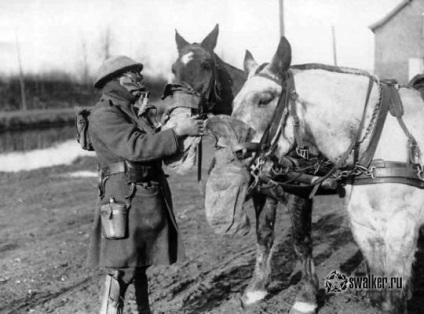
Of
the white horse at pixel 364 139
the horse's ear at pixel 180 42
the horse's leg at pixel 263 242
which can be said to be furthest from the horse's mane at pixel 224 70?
the white horse at pixel 364 139

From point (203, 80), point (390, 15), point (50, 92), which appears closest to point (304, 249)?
point (203, 80)

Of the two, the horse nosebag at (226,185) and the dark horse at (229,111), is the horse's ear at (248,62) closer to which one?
the dark horse at (229,111)

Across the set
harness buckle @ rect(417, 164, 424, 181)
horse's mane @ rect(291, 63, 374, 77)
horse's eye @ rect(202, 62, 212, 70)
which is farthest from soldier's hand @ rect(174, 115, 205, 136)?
horse's eye @ rect(202, 62, 212, 70)

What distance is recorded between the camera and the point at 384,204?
3.06m

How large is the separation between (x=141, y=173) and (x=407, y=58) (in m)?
26.9

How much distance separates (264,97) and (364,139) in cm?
70

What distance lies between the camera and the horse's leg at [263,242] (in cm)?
481

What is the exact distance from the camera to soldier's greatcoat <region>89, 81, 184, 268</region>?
332 centimetres

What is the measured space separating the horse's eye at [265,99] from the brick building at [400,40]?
83.9 feet

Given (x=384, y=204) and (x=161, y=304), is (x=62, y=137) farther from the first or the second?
(x=384, y=204)

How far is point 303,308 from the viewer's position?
4375 mm

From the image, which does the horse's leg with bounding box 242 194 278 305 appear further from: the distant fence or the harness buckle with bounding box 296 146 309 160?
the distant fence

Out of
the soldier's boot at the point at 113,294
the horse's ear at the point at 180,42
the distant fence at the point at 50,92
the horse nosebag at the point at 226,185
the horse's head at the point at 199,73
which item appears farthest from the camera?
the distant fence at the point at 50,92

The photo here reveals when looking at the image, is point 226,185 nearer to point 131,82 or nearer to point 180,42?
point 131,82
